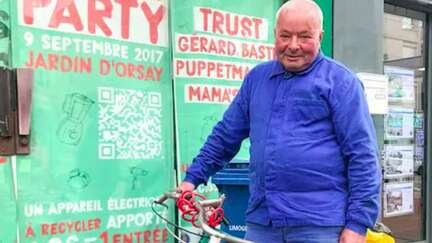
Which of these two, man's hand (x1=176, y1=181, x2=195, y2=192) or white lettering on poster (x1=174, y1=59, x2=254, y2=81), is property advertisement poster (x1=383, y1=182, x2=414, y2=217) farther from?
man's hand (x1=176, y1=181, x2=195, y2=192)

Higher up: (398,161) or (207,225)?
(207,225)

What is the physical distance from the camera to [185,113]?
4555 mm

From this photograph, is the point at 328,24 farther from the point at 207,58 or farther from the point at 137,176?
the point at 137,176

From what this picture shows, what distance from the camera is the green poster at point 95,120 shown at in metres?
3.77

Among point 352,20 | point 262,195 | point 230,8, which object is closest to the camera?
point 262,195

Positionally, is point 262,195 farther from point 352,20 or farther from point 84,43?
point 352,20

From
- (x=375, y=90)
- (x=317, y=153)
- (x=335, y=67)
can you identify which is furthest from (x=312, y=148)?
(x=375, y=90)

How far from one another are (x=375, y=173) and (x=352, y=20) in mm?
3171

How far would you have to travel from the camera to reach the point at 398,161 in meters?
6.20

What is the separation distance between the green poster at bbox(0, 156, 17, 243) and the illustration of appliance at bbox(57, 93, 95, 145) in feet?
1.37

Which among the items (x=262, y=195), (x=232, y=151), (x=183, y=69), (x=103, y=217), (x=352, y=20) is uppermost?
(x=352, y=20)

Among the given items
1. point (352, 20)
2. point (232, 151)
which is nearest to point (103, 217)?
point (232, 151)

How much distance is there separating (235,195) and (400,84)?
3241mm

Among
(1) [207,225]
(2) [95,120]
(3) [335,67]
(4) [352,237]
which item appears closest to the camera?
(1) [207,225]
